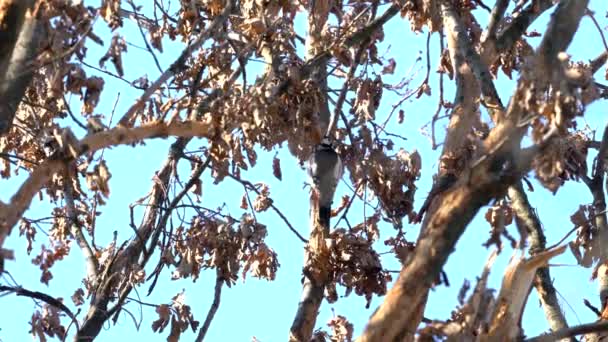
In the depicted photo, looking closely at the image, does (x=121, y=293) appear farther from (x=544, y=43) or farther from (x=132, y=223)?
(x=544, y=43)

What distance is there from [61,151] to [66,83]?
26.3 inches

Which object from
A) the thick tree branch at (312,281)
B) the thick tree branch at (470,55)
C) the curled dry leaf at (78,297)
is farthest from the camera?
the curled dry leaf at (78,297)

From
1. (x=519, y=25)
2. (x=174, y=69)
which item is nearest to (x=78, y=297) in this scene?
(x=174, y=69)

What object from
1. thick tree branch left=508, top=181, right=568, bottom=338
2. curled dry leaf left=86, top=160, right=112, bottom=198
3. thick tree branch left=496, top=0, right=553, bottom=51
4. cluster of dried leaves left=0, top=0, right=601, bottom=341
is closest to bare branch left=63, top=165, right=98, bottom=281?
cluster of dried leaves left=0, top=0, right=601, bottom=341

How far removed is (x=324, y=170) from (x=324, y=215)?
0.25m

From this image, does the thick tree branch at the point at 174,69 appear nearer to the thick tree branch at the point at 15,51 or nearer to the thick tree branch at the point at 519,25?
the thick tree branch at the point at 15,51

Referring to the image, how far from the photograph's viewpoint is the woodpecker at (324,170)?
6270 millimetres

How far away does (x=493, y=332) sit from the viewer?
4.56 metres

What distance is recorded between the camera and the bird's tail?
20.5ft

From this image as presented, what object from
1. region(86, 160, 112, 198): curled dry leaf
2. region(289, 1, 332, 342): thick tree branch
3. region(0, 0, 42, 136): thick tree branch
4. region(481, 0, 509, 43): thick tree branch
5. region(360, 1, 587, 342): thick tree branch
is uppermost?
region(481, 0, 509, 43): thick tree branch

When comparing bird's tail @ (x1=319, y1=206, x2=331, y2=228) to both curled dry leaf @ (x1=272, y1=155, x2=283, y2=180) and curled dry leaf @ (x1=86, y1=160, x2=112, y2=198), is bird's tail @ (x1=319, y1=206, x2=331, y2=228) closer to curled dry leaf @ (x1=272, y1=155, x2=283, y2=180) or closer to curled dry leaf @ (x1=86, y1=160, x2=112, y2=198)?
curled dry leaf @ (x1=272, y1=155, x2=283, y2=180)

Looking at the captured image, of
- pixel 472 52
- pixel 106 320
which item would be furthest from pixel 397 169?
pixel 106 320

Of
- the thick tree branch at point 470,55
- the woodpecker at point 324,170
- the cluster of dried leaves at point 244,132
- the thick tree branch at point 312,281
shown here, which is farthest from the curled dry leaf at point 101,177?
the woodpecker at point 324,170

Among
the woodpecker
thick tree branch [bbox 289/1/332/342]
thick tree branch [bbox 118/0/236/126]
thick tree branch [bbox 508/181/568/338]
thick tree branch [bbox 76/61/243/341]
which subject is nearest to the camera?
thick tree branch [bbox 118/0/236/126]
